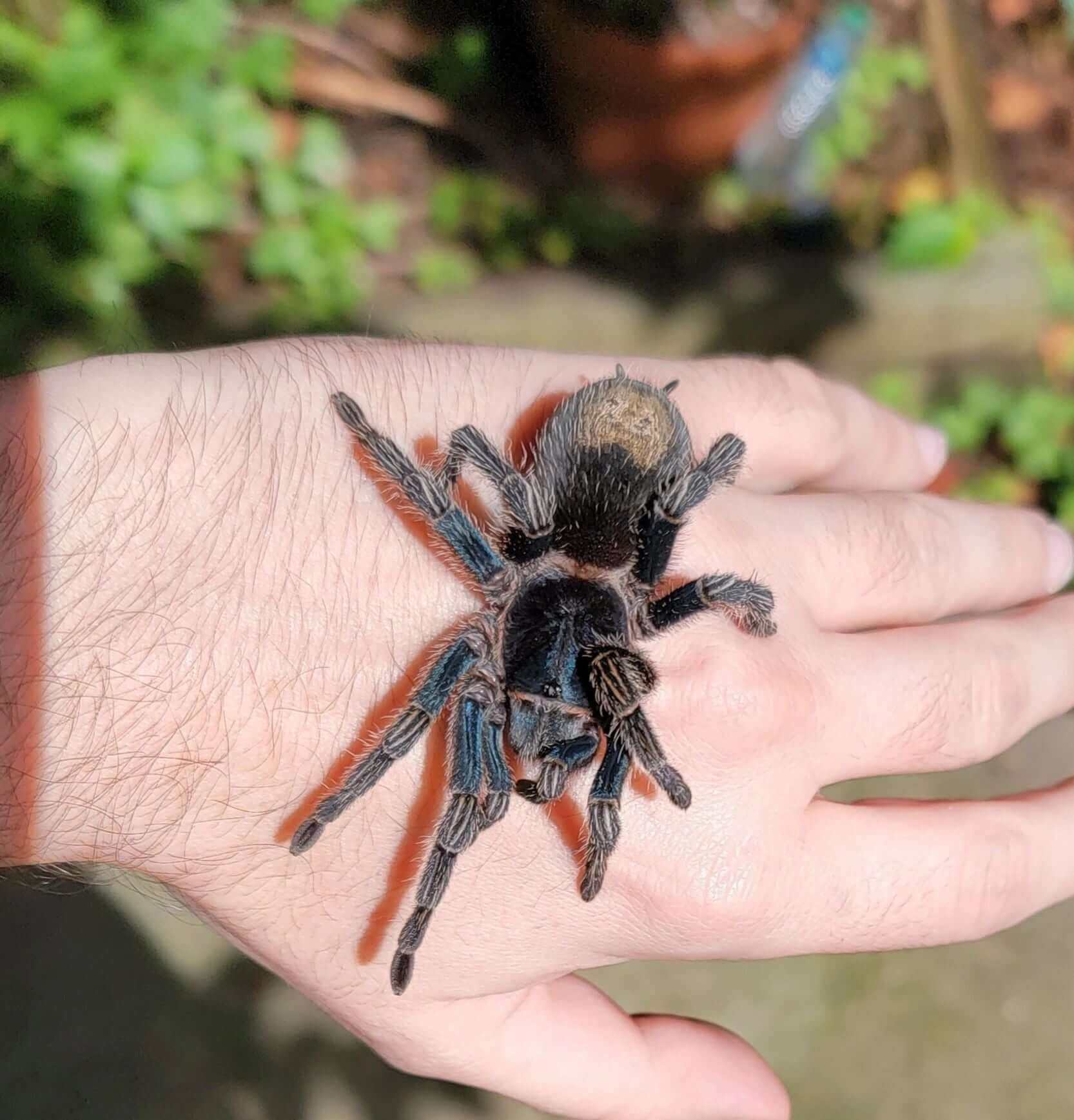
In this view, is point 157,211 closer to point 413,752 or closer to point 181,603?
point 181,603

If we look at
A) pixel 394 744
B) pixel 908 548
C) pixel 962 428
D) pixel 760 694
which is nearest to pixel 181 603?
pixel 394 744

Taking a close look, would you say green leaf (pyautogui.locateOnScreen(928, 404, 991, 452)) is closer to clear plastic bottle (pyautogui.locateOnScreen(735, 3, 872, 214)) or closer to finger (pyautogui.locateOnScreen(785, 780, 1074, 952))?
clear plastic bottle (pyautogui.locateOnScreen(735, 3, 872, 214))

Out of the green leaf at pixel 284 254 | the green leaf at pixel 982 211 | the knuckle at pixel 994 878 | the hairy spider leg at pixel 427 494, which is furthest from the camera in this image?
the green leaf at pixel 982 211

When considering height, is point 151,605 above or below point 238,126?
below

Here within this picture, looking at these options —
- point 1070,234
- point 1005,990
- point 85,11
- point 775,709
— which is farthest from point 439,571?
point 1070,234

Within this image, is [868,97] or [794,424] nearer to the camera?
[794,424]

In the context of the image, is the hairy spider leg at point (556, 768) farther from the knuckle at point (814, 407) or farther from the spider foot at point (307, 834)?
the knuckle at point (814, 407)

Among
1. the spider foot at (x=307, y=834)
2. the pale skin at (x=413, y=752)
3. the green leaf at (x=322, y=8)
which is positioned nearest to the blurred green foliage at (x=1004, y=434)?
the pale skin at (x=413, y=752)
